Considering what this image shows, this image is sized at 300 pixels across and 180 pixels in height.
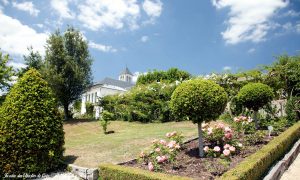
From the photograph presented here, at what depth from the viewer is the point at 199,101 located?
757 centimetres

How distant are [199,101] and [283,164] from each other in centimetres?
304

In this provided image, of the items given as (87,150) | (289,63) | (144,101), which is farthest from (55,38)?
(289,63)

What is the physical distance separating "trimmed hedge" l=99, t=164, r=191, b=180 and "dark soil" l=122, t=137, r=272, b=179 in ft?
3.09

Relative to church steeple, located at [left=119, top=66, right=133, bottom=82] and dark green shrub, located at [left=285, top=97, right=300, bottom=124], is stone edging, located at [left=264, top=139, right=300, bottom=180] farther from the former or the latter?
church steeple, located at [left=119, top=66, right=133, bottom=82]

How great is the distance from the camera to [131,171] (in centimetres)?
611

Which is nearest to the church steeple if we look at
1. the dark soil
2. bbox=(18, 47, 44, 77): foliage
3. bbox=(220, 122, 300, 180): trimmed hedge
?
bbox=(18, 47, 44, 77): foliage

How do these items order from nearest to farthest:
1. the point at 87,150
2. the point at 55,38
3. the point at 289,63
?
the point at 87,150 → the point at 289,63 → the point at 55,38

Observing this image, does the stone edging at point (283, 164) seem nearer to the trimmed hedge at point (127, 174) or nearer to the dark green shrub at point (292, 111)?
the trimmed hedge at point (127, 174)

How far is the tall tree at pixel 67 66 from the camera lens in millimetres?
21922

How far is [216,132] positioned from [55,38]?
61.0ft

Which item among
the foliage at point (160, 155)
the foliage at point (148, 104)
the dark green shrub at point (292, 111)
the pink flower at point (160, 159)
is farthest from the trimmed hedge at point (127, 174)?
the foliage at point (148, 104)

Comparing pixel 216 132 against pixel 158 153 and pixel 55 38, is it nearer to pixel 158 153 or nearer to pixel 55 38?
pixel 158 153

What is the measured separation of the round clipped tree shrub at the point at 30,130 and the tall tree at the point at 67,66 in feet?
45.0

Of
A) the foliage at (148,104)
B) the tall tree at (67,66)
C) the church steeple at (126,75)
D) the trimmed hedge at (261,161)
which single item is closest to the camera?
the trimmed hedge at (261,161)
